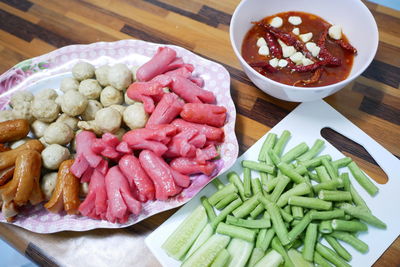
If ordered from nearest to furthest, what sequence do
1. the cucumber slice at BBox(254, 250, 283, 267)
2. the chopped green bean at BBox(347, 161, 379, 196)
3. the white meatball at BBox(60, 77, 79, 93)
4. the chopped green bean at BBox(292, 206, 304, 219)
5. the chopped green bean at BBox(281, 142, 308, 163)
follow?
the cucumber slice at BBox(254, 250, 283, 267), the chopped green bean at BBox(292, 206, 304, 219), the chopped green bean at BBox(347, 161, 379, 196), the chopped green bean at BBox(281, 142, 308, 163), the white meatball at BBox(60, 77, 79, 93)

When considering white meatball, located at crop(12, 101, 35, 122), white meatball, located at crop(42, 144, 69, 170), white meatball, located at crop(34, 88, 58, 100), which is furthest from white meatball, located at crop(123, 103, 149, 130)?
white meatball, located at crop(12, 101, 35, 122)

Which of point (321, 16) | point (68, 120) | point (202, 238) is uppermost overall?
point (321, 16)

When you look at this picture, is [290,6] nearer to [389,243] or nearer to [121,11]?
[121,11]

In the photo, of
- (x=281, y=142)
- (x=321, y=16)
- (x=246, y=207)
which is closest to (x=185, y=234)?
(x=246, y=207)

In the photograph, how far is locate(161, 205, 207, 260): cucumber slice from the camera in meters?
1.83

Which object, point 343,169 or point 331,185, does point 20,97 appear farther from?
point 343,169

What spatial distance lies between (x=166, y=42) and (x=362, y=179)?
1.67 m

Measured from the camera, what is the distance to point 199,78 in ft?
7.20

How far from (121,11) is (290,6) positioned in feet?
4.40

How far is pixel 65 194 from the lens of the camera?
180 centimetres

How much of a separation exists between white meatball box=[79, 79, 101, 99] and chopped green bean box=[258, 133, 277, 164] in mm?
1098

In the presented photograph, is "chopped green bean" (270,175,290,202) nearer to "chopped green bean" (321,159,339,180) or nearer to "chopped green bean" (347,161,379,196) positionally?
"chopped green bean" (321,159,339,180)

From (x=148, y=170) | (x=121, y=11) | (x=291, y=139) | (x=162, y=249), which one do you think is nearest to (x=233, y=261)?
(x=162, y=249)

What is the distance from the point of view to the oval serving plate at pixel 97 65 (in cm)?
186
